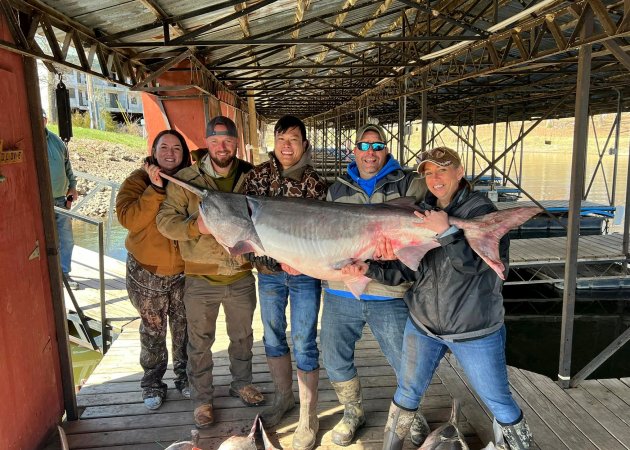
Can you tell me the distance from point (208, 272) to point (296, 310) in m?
0.70

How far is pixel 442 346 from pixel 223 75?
8222 mm

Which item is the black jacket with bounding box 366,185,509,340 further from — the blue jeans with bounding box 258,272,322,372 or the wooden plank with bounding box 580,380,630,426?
the wooden plank with bounding box 580,380,630,426

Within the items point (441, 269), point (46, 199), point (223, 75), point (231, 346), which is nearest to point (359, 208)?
point (441, 269)

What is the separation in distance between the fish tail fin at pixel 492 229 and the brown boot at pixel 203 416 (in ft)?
7.68

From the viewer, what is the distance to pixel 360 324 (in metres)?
3.17

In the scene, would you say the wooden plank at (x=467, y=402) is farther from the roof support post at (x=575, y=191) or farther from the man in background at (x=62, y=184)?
the man in background at (x=62, y=184)

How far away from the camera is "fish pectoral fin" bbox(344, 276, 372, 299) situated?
2.86m

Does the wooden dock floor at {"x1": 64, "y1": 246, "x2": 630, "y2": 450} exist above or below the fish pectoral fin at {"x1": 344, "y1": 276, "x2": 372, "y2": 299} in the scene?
below

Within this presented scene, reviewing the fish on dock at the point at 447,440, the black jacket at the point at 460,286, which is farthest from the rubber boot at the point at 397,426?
the black jacket at the point at 460,286

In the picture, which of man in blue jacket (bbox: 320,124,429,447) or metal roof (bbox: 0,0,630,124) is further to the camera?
metal roof (bbox: 0,0,630,124)

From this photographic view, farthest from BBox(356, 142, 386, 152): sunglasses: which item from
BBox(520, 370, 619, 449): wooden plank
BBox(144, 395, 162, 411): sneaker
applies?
BBox(520, 370, 619, 449): wooden plank

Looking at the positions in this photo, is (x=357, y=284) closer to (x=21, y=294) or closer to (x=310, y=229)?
(x=310, y=229)

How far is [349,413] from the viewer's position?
11.2 feet

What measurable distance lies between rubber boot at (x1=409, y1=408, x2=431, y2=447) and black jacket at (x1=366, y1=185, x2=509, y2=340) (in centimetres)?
101
